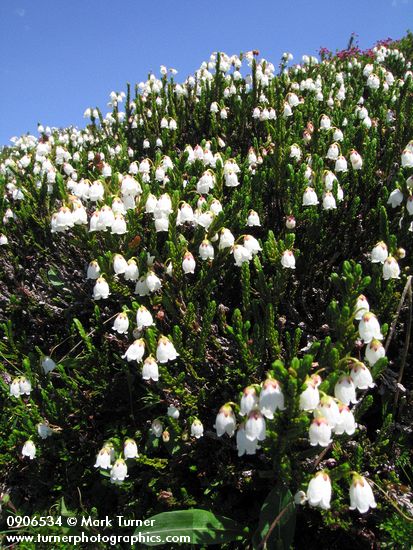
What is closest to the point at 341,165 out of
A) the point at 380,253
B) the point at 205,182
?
the point at 205,182

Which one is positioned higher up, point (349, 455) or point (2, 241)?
point (2, 241)

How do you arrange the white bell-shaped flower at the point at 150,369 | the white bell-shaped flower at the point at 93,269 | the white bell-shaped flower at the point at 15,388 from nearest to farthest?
1. the white bell-shaped flower at the point at 150,369
2. the white bell-shaped flower at the point at 93,269
3. the white bell-shaped flower at the point at 15,388

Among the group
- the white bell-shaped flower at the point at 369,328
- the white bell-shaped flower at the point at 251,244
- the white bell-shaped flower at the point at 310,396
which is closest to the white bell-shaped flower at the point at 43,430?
the white bell-shaped flower at the point at 251,244

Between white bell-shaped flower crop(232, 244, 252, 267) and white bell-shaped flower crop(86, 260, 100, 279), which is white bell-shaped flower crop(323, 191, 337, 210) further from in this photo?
white bell-shaped flower crop(86, 260, 100, 279)

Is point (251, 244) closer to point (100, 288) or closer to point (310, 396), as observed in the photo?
point (100, 288)

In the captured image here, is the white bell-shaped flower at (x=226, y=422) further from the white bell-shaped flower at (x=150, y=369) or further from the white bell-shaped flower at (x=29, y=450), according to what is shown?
the white bell-shaped flower at (x=29, y=450)

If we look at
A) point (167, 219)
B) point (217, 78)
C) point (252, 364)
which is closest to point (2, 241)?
point (167, 219)

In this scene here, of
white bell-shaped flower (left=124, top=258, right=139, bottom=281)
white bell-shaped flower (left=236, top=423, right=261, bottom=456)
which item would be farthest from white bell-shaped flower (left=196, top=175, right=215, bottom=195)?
white bell-shaped flower (left=236, top=423, right=261, bottom=456)

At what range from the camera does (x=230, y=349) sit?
2.75 meters

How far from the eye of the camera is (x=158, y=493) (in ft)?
8.19

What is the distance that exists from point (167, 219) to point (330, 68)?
21.6 feet

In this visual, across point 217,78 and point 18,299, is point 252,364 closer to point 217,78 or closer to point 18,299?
point 18,299

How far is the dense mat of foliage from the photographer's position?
197 centimetres

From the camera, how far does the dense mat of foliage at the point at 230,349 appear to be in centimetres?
197
